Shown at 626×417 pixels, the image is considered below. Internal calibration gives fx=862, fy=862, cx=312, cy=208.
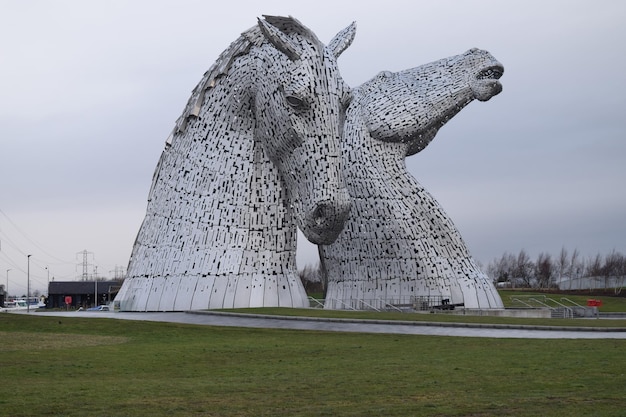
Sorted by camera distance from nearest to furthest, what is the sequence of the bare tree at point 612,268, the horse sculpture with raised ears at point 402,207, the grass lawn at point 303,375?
the grass lawn at point 303,375 < the horse sculpture with raised ears at point 402,207 < the bare tree at point 612,268

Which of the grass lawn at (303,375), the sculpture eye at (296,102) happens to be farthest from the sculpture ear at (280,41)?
the grass lawn at (303,375)

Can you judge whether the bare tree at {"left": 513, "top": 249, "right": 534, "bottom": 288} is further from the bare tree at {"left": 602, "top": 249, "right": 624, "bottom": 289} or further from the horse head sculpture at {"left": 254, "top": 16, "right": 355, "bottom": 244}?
the horse head sculpture at {"left": 254, "top": 16, "right": 355, "bottom": 244}

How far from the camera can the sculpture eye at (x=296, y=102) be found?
19578mm

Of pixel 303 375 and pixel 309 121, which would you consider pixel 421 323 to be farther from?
pixel 303 375

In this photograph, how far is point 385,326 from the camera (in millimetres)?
20188

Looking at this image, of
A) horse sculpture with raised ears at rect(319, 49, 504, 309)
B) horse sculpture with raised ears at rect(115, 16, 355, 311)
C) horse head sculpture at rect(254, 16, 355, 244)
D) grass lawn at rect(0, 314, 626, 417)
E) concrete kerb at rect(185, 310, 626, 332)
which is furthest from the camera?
horse sculpture with raised ears at rect(319, 49, 504, 309)

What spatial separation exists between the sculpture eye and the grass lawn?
5.30m

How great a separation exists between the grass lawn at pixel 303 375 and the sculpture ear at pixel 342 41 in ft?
26.3

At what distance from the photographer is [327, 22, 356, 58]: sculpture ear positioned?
2227 centimetres

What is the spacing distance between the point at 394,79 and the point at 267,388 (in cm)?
2378

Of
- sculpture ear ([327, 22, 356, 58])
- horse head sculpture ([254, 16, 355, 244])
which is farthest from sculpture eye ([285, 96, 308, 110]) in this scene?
sculpture ear ([327, 22, 356, 58])

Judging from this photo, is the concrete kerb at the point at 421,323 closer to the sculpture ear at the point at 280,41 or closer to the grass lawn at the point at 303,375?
the grass lawn at the point at 303,375

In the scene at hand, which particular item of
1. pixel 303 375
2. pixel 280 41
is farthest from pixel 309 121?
pixel 303 375

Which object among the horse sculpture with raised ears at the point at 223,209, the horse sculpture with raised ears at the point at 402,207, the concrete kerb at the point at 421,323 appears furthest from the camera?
the horse sculpture with raised ears at the point at 402,207
